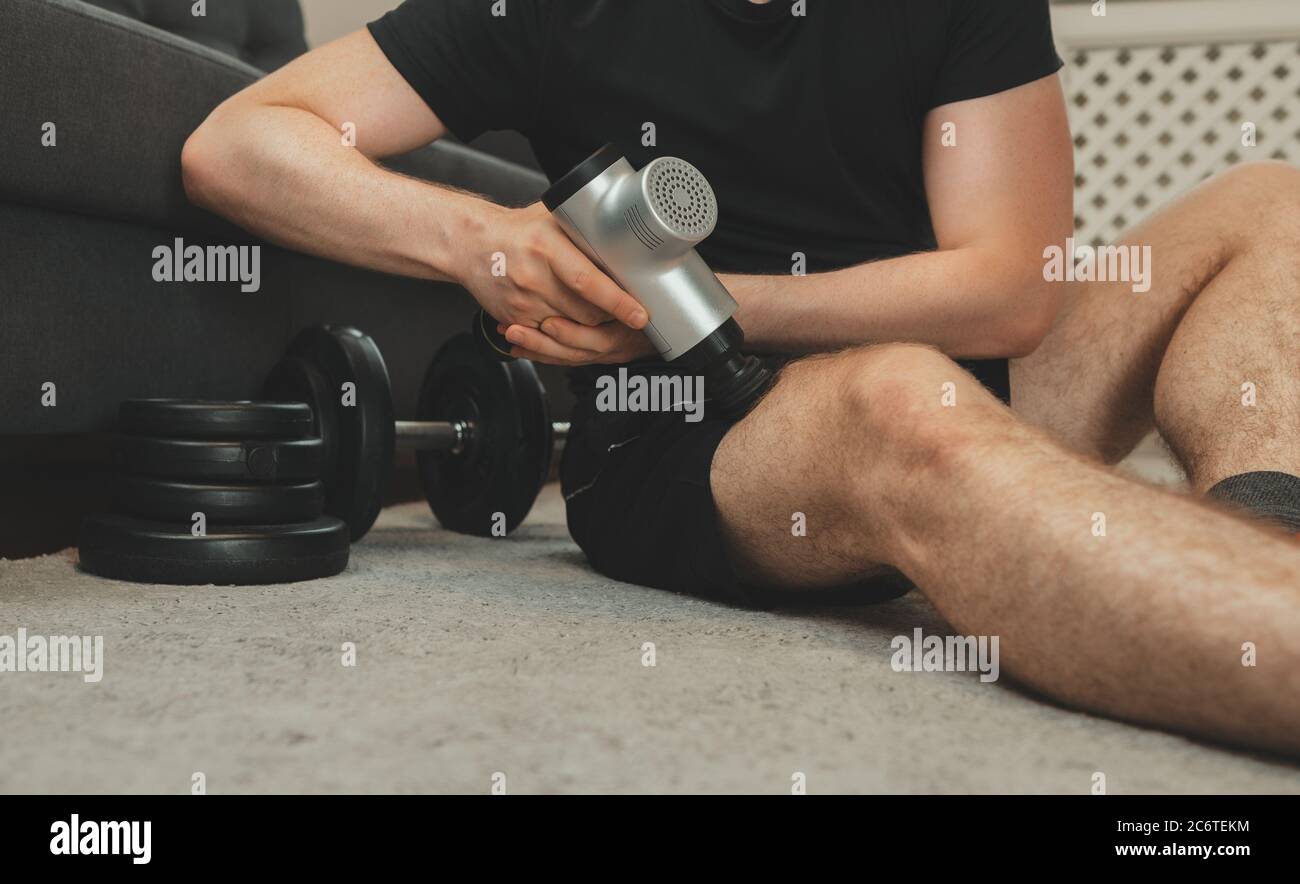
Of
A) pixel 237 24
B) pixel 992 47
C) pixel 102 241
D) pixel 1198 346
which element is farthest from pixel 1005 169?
pixel 237 24

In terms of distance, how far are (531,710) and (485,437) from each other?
29.4 inches

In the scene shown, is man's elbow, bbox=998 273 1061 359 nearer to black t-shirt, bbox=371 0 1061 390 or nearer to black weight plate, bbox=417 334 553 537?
black t-shirt, bbox=371 0 1061 390

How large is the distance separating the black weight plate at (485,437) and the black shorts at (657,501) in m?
0.27

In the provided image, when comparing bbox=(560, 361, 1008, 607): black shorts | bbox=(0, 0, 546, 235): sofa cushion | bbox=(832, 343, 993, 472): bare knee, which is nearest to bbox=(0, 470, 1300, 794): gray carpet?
bbox=(560, 361, 1008, 607): black shorts

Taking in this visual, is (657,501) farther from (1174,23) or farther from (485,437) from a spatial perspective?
(1174,23)

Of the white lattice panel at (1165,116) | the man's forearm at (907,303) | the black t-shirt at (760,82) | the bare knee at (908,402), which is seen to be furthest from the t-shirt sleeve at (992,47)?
the white lattice panel at (1165,116)

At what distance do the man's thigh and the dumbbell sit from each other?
0.55m

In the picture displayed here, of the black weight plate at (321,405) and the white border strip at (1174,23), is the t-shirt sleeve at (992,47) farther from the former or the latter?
the white border strip at (1174,23)

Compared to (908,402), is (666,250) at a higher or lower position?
higher

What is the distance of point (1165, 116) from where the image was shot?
11.4ft

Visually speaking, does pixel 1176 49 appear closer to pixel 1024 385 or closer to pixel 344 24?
pixel 344 24
